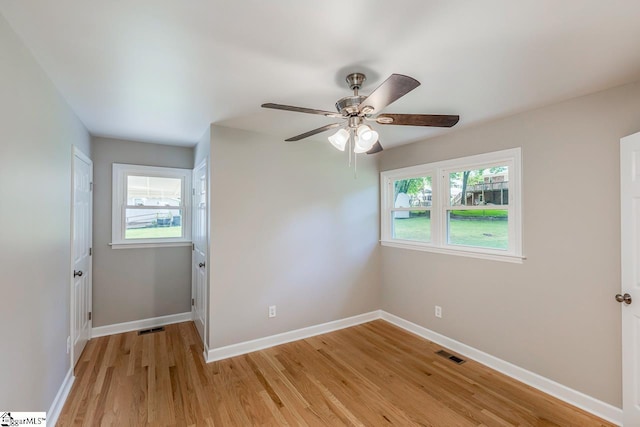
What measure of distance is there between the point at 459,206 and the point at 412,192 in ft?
2.30

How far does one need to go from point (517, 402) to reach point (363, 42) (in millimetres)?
2879

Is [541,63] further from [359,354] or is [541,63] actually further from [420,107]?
[359,354]

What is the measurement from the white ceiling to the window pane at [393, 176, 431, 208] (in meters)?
1.29

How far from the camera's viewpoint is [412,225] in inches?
151

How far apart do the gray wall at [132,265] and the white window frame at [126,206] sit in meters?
0.06

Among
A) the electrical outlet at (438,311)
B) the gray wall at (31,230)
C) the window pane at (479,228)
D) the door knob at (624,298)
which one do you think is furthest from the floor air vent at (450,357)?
the gray wall at (31,230)

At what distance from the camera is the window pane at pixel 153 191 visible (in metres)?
3.69

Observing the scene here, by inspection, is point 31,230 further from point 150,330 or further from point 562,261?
point 562,261

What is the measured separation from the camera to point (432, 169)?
Answer: 347 centimetres

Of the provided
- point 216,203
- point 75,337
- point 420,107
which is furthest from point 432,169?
point 75,337

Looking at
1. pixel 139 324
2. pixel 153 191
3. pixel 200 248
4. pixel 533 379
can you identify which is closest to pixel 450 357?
pixel 533 379

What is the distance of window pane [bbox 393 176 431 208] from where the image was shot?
3.62 m

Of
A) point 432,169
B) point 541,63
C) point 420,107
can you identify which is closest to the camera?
point 541,63

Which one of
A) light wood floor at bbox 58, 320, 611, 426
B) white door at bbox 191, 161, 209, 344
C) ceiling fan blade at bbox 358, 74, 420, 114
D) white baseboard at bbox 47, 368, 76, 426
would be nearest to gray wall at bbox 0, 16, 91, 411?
white baseboard at bbox 47, 368, 76, 426
